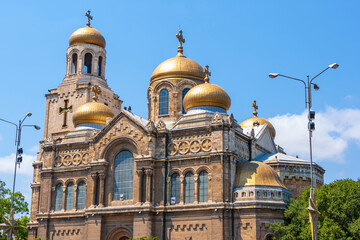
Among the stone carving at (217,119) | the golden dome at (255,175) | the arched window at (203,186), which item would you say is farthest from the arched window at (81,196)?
the golden dome at (255,175)

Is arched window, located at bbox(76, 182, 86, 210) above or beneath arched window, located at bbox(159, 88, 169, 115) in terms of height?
beneath

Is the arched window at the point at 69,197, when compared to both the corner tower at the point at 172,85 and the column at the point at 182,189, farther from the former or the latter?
the column at the point at 182,189

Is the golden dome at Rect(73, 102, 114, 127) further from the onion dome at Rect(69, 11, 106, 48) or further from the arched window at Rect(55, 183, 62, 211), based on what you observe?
the onion dome at Rect(69, 11, 106, 48)

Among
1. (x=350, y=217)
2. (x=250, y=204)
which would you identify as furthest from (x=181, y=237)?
(x=350, y=217)

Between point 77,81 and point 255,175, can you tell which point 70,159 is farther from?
point 255,175

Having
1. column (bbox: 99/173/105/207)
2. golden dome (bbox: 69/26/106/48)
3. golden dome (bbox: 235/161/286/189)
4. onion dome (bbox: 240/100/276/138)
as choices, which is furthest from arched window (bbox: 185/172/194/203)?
golden dome (bbox: 69/26/106/48)

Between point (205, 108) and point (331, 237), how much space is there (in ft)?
46.0

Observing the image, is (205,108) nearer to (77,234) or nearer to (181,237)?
(181,237)

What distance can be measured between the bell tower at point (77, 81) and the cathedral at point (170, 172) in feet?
27.2

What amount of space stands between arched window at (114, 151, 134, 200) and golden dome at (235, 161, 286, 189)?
851cm

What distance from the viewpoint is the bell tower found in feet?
177

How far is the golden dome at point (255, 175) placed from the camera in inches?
1437

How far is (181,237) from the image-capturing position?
122 feet

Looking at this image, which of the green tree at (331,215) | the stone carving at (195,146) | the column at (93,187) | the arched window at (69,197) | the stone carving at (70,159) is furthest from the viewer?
the stone carving at (70,159)
